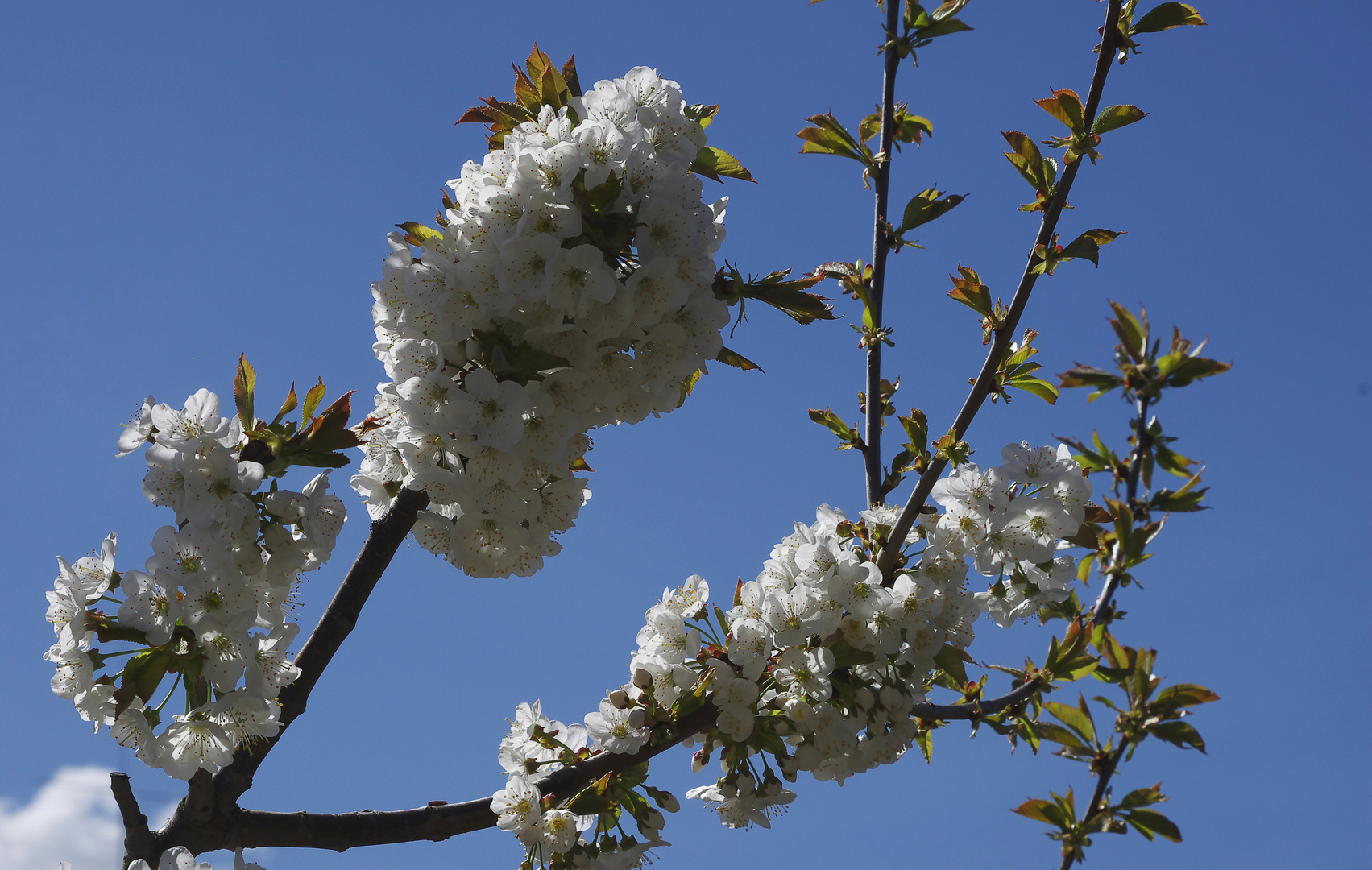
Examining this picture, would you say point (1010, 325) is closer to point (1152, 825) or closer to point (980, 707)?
point (980, 707)

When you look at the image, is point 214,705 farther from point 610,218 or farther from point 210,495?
point 610,218

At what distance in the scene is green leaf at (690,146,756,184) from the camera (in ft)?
8.21

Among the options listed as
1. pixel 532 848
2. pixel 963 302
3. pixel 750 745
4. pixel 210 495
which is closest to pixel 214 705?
pixel 210 495

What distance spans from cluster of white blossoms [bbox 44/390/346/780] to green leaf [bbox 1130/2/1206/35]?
7.27ft

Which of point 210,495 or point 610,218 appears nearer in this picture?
point 210,495

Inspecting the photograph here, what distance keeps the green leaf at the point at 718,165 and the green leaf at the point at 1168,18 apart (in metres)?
0.99

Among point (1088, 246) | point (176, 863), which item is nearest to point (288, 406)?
point (176, 863)

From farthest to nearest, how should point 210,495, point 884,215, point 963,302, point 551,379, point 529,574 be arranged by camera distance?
point 884,215
point 963,302
point 529,574
point 551,379
point 210,495

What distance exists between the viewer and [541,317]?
209 centimetres

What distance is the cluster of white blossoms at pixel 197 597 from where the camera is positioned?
1969 millimetres

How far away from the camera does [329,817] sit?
2361 mm

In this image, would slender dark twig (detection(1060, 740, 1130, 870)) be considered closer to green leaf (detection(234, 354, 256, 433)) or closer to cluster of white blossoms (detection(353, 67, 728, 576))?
cluster of white blossoms (detection(353, 67, 728, 576))

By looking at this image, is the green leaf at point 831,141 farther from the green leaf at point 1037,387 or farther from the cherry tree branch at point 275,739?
the cherry tree branch at point 275,739

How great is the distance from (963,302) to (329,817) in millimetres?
2091
